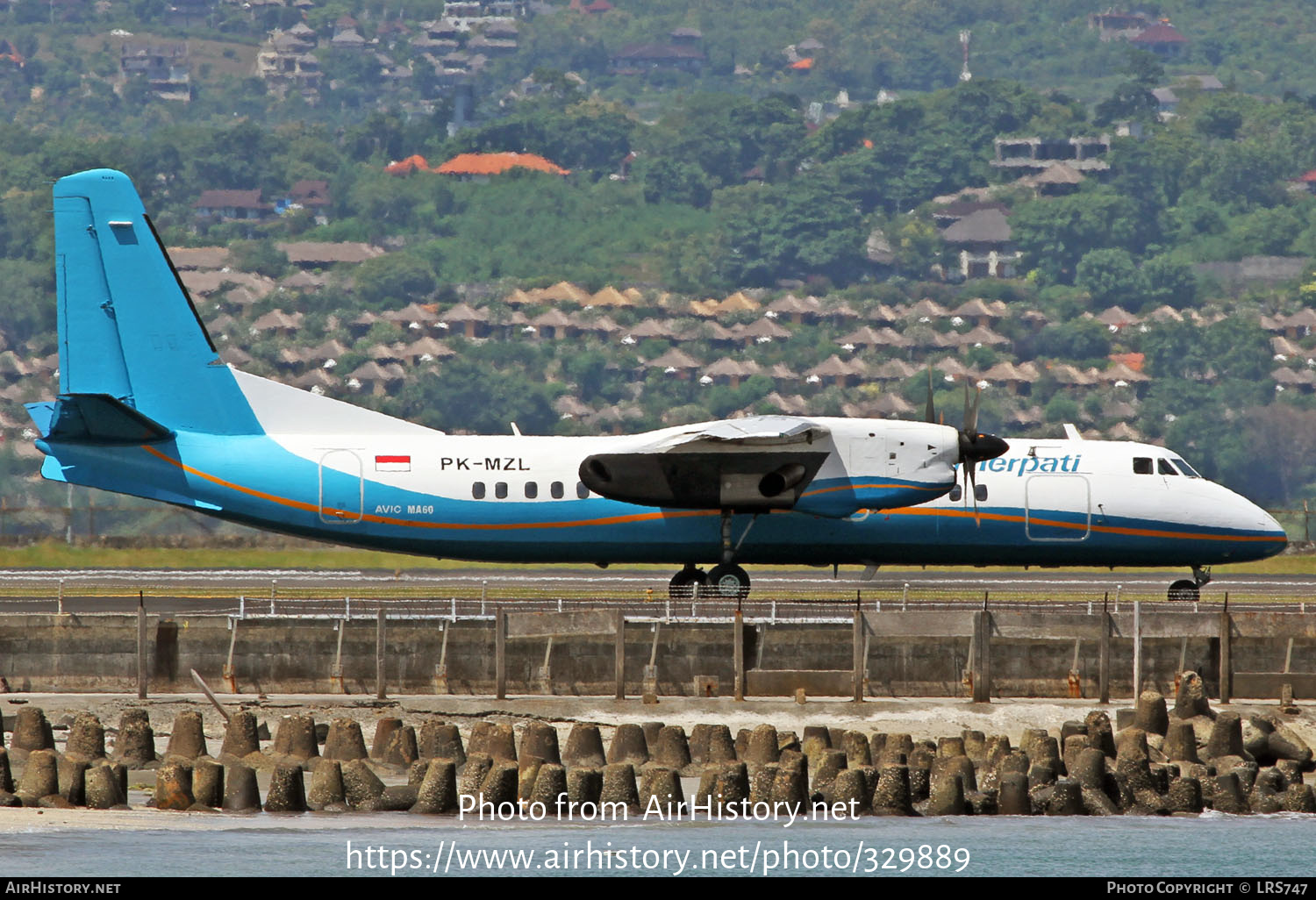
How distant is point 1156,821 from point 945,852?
10.6 ft

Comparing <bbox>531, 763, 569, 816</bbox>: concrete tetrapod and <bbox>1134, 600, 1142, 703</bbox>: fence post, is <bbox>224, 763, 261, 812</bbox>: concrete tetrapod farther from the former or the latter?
<bbox>1134, 600, 1142, 703</bbox>: fence post

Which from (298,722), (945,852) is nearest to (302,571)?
(298,722)

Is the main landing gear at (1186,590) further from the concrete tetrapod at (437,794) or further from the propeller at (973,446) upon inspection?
the concrete tetrapod at (437,794)

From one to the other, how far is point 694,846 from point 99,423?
18.6m

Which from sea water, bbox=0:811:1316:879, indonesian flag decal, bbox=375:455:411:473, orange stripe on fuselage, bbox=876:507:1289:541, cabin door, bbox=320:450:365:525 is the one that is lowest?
sea water, bbox=0:811:1316:879

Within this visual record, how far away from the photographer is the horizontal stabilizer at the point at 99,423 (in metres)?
45.5

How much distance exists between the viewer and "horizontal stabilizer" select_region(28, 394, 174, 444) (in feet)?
149

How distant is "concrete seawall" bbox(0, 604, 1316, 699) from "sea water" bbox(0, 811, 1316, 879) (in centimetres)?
810

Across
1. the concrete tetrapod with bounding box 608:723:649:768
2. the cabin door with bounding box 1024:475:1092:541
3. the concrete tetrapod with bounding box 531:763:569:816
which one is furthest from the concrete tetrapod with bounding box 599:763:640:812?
the cabin door with bounding box 1024:475:1092:541

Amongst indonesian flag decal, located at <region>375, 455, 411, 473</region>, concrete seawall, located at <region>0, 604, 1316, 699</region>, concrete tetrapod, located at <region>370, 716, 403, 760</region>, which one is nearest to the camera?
concrete tetrapod, located at <region>370, 716, 403, 760</region>

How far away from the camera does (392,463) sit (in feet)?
152

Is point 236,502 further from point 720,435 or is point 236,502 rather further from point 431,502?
point 720,435

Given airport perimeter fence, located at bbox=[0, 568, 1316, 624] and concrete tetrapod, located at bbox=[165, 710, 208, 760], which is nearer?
concrete tetrapod, located at bbox=[165, 710, 208, 760]

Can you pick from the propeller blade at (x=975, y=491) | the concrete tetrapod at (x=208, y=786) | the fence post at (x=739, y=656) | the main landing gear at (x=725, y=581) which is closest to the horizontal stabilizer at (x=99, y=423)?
the main landing gear at (x=725, y=581)
